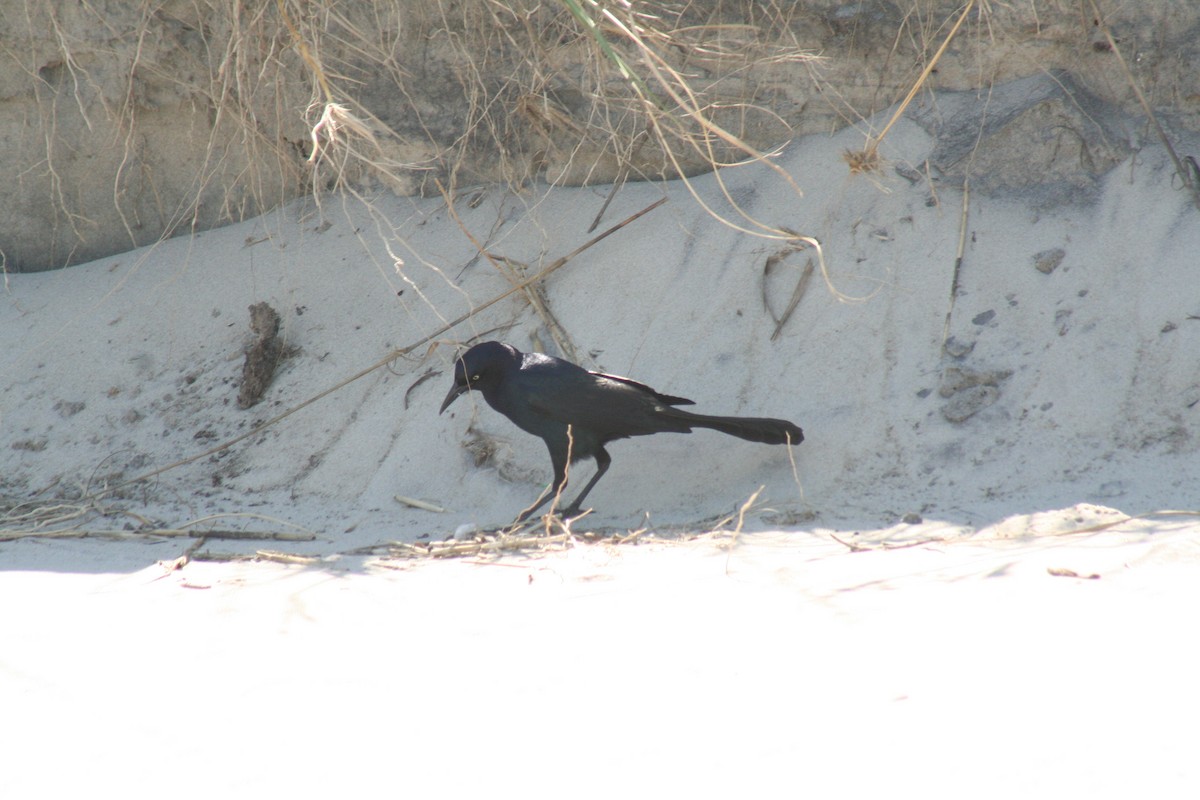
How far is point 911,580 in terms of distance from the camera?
7.82 ft

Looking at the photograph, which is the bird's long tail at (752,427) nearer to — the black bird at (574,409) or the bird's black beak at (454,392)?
the black bird at (574,409)

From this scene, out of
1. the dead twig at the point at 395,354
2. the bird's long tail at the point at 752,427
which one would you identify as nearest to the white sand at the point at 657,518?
Answer: the dead twig at the point at 395,354

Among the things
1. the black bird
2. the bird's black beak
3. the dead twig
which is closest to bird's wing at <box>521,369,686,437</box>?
the black bird

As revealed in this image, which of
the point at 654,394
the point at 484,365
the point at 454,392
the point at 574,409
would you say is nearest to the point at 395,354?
the point at 454,392

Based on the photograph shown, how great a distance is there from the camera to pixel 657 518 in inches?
154

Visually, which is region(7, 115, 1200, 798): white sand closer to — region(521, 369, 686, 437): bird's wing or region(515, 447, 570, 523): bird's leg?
region(515, 447, 570, 523): bird's leg

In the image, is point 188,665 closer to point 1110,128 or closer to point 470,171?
point 470,171

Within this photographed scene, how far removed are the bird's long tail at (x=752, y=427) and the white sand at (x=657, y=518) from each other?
0.16 meters

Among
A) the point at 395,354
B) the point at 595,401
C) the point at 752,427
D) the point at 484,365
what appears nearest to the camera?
the point at 752,427

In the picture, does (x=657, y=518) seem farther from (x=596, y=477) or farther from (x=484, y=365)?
(x=484, y=365)

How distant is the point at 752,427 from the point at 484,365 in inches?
43.0

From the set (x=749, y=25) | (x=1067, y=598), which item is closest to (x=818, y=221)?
(x=749, y=25)

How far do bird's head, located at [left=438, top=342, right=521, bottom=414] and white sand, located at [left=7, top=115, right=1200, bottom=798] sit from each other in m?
0.35

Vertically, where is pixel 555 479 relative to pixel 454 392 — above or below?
below
